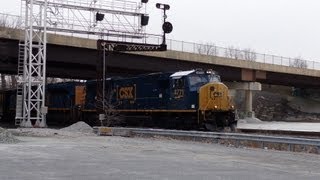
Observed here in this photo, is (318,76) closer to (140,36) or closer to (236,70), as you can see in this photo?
(236,70)

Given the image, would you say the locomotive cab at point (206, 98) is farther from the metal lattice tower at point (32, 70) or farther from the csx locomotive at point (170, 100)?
the metal lattice tower at point (32, 70)

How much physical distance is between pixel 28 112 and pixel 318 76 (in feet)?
158

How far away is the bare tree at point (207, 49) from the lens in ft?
188

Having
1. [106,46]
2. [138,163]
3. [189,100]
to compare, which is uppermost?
[106,46]

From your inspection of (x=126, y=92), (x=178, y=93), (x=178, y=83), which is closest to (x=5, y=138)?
(x=178, y=93)

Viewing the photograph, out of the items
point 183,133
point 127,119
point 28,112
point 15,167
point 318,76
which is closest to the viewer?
point 15,167

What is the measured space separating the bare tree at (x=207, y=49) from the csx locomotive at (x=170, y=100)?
21.1 metres

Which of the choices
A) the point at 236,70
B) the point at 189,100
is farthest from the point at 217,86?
the point at 236,70

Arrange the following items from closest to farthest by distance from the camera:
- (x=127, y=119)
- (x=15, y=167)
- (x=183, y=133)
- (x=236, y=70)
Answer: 1. (x=15, y=167)
2. (x=183, y=133)
3. (x=127, y=119)
4. (x=236, y=70)

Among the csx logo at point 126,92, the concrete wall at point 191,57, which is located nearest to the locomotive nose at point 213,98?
the csx logo at point 126,92

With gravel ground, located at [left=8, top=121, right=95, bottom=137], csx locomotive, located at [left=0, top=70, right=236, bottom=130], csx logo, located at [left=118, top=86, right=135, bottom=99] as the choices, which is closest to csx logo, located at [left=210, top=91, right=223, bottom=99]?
csx locomotive, located at [left=0, top=70, right=236, bottom=130]

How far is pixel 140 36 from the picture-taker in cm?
4369

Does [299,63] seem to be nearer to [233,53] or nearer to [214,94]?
[233,53]

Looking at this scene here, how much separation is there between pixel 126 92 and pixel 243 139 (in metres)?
14.6
